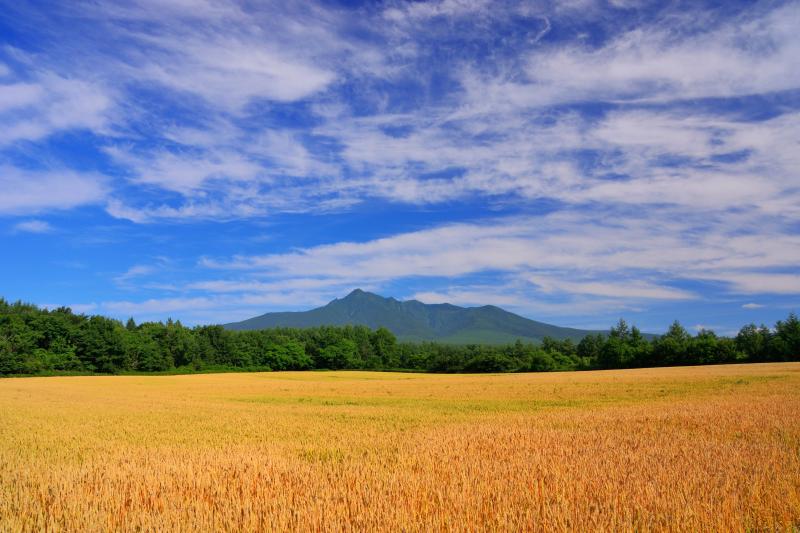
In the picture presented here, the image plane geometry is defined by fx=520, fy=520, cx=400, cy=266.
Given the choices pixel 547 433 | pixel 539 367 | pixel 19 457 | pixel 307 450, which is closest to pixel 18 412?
pixel 19 457

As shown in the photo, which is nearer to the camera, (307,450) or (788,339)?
(307,450)

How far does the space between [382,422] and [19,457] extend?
9.99m

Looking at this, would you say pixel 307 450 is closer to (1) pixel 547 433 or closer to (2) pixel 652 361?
(1) pixel 547 433

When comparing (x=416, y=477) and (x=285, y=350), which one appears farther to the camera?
(x=285, y=350)

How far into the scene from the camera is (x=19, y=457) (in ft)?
36.2

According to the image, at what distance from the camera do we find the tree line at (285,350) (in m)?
89.1

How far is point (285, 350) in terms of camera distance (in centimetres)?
11438

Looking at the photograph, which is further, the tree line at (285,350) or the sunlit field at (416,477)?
the tree line at (285,350)

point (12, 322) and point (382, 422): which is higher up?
point (12, 322)

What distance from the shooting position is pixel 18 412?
22.3 m

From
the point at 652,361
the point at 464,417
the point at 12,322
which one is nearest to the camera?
the point at 464,417

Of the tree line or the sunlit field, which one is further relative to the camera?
the tree line

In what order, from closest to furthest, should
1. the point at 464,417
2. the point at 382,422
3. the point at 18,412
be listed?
1. the point at 382,422
2. the point at 464,417
3. the point at 18,412

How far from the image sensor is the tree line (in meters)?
89.1
